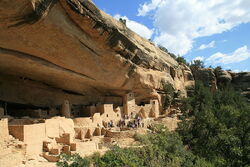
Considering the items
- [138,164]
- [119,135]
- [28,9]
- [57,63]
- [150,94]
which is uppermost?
[28,9]

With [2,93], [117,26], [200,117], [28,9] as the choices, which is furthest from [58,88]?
[200,117]

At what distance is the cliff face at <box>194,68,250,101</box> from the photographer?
28.4 meters

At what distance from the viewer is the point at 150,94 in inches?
726

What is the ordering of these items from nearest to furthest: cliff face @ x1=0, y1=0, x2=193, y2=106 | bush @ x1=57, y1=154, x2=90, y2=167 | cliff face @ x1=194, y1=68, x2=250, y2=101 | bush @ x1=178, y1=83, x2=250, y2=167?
bush @ x1=57, y1=154, x2=90, y2=167 → cliff face @ x1=0, y1=0, x2=193, y2=106 → bush @ x1=178, y1=83, x2=250, y2=167 → cliff face @ x1=194, y1=68, x2=250, y2=101

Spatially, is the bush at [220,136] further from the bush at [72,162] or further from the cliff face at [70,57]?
the bush at [72,162]

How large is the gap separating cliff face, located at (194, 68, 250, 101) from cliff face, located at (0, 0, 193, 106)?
1020 centimetres

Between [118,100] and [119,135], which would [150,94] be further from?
[119,135]

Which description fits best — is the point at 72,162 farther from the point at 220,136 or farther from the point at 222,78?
the point at 222,78

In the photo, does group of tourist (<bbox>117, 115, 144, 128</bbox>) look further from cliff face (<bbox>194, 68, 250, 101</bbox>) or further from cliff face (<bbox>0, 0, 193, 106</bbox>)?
cliff face (<bbox>194, 68, 250, 101</bbox>)

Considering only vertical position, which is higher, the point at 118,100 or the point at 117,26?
the point at 117,26

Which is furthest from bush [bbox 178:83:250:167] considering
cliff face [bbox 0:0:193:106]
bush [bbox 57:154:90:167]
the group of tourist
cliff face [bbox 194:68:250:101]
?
cliff face [bbox 194:68:250:101]

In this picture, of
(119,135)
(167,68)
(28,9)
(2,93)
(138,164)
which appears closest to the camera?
(28,9)

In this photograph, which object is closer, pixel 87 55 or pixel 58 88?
pixel 87 55

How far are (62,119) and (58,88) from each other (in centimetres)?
449
